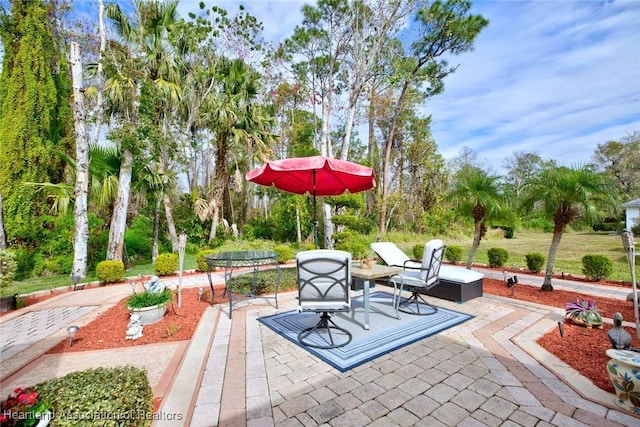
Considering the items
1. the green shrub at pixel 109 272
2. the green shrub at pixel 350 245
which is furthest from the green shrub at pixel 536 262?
the green shrub at pixel 109 272

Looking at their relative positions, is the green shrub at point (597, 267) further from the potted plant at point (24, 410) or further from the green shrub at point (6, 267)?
the green shrub at point (6, 267)

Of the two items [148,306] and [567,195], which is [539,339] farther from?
[148,306]

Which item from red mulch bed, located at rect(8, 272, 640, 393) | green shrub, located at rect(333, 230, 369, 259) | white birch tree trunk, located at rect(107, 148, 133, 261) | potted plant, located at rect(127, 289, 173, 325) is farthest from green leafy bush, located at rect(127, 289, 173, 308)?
green shrub, located at rect(333, 230, 369, 259)

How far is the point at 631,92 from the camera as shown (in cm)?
974

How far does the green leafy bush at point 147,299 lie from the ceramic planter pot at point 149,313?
0.14 feet

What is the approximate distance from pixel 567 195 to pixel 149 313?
269 inches

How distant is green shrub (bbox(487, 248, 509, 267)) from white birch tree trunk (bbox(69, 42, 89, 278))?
11050 millimetres

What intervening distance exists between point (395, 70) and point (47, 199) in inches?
503

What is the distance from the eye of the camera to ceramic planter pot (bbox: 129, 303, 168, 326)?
3691 millimetres

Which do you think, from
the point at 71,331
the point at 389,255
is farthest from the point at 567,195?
the point at 71,331

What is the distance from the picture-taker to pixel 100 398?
1543 millimetres

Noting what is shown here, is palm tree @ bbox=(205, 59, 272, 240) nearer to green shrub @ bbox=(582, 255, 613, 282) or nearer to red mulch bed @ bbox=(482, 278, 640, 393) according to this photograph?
red mulch bed @ bbox=(482, 278, 640, 393)

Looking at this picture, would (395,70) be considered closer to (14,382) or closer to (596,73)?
(596,73)

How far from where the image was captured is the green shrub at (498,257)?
25.7ft
